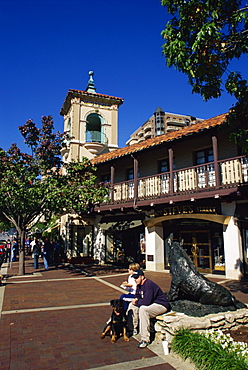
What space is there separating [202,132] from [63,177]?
7.02 metres

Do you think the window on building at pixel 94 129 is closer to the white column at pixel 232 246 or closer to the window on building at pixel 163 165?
the window on building at pixel 163 165

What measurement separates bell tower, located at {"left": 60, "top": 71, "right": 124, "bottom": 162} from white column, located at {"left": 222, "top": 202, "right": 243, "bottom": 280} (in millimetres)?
13361

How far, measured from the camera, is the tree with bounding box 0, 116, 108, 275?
12.6 m

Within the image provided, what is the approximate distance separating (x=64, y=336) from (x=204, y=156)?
11.3m

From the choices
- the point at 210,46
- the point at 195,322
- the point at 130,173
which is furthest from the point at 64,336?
the point at 130,173

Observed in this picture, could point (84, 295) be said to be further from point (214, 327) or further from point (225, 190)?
point (225, 190)

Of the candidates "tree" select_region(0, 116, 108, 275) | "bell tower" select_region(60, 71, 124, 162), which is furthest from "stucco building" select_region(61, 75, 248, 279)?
"bell tower" select_region(60, 71, 124, 162)

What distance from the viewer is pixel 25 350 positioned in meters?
4.90

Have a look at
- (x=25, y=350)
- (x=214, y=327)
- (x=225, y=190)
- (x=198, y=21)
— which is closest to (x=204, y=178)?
(x=225, y=190)

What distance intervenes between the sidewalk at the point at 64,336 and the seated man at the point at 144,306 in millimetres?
293

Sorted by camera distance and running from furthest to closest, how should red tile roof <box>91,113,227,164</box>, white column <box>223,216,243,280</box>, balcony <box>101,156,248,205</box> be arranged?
1. red tile roof <box>91,113,227,164</box>
2. white column <box>223,216,243,280</box>
3. balcony <box>101,156,248,205</box>

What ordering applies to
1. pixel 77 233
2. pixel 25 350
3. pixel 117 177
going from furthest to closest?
1. pixel 77 233
2. pixel 117 177
3. pixel 25 350

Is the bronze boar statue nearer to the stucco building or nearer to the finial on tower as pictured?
the stucco building

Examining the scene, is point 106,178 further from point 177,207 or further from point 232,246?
point 232,246
